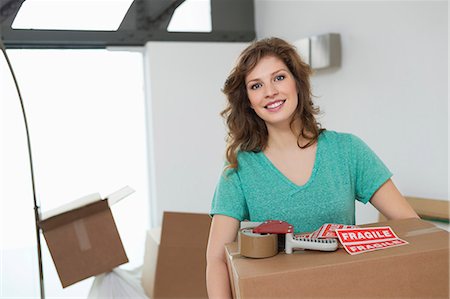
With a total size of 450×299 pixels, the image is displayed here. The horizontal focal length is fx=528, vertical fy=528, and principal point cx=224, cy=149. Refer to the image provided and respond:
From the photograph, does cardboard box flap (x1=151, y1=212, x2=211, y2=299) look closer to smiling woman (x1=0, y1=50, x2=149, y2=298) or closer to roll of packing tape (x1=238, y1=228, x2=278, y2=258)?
smiling woman (x1=0, y1=50, x2=149, y2=298)

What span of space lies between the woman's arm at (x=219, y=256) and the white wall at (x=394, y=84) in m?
1.08

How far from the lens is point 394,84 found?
2205 millimetres

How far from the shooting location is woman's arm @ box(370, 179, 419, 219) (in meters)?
1.30

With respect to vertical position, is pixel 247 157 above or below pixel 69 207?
above

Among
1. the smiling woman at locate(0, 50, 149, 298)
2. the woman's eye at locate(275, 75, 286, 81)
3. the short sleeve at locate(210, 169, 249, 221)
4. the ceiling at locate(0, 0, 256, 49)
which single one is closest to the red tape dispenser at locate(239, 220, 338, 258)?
the short sleeve at locate(210, 169, 249, 221)

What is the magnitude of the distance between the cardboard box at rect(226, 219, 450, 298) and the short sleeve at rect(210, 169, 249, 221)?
0.29 m

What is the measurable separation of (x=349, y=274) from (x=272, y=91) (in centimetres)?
56

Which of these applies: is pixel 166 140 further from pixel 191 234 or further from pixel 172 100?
pixel 191 234

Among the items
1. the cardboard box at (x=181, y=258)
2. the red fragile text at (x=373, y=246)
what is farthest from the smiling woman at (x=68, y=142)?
the red fragile text at (x=373, y=246)

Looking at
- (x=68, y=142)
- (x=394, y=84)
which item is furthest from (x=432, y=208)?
(x=68, y=142)

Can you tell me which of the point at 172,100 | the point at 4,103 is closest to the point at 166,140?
the point at 172,100

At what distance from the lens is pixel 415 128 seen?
211 cm

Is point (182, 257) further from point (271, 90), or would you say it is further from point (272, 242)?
point (272, 242)

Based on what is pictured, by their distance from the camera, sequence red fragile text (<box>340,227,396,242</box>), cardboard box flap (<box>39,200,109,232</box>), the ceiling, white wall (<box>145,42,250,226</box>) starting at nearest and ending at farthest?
red fragile text (<box>340,227,396,242</box>), cardboard box flap (<box>39,200,109,232</box>), the ceiling, white wall (<box>145,42,250,226</box>)
